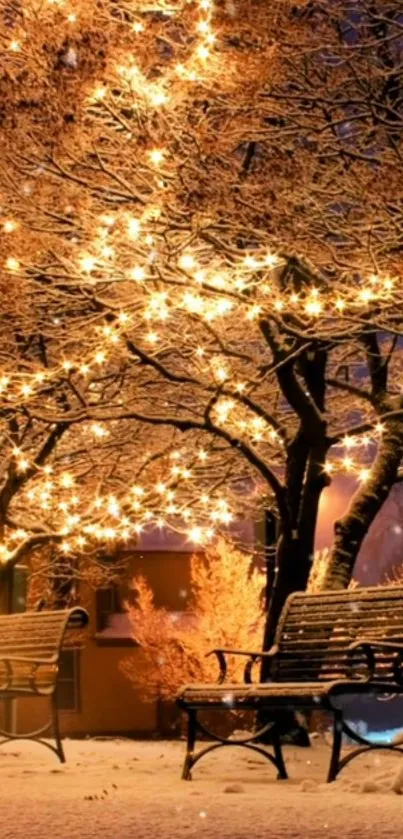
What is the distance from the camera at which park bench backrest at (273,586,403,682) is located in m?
9.04

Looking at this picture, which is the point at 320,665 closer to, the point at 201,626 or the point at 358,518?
the point at 358,518

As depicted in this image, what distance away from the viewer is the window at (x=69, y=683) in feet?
130

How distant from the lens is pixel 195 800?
23.6ft

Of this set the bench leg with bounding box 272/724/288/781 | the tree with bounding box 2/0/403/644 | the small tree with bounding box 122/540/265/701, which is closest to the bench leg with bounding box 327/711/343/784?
the bench leg with bounding box 272/724/288/781

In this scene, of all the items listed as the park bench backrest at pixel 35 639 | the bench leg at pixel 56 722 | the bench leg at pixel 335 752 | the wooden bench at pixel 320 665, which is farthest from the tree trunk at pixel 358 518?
the bench leg at pixel 335 752

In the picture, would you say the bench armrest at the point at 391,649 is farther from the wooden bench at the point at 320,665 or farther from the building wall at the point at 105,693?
the building wall at the point at 105,693

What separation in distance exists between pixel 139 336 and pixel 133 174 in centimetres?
390

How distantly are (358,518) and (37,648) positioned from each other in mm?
3756

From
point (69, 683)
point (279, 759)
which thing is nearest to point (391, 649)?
point (279, 759)

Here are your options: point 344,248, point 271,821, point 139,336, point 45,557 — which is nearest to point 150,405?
point 139,336

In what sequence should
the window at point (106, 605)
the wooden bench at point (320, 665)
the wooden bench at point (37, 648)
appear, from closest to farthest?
the wooden bench at point (320, 665), the wooden bench at point (37, 648), the window at point (106, 605)

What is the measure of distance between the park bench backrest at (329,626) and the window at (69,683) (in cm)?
3071

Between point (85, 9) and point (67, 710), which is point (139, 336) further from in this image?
point (67, 710)

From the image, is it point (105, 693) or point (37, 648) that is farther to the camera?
point (105, 693)
